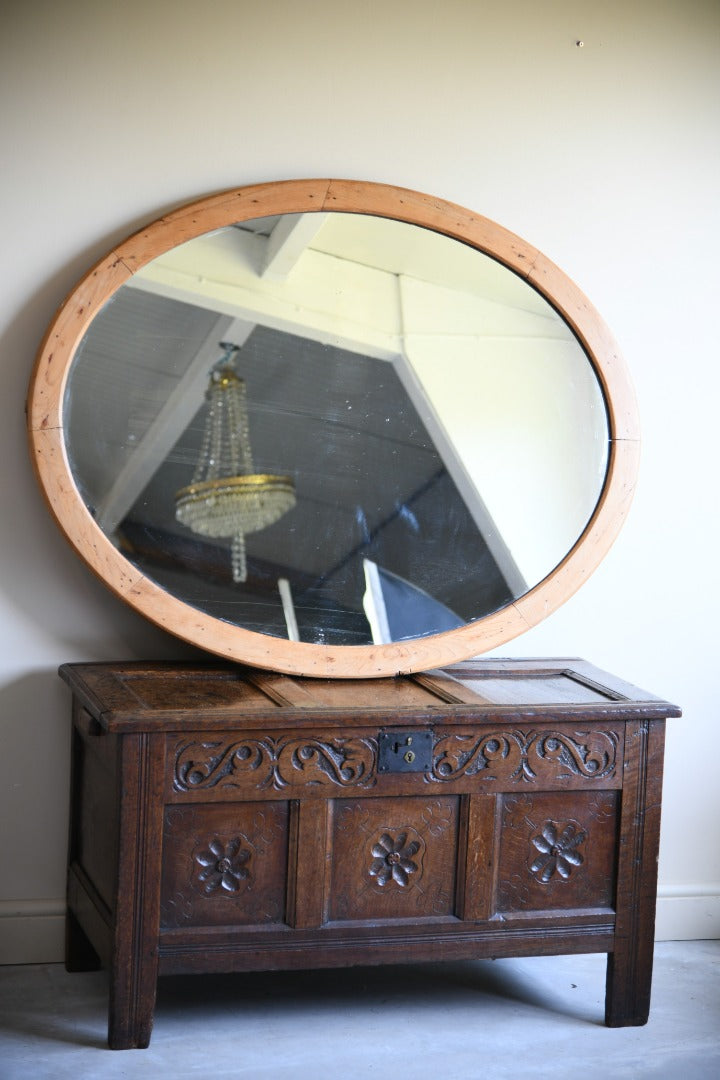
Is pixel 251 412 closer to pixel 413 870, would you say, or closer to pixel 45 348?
pixel 45 348

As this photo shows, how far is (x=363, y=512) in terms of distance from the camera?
281 centimetres

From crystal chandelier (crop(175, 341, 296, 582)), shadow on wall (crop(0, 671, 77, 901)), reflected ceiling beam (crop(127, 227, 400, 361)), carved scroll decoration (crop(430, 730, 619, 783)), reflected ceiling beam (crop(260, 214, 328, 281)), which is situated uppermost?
reflected ceiling beam (crop(260, 214, 328, 281))

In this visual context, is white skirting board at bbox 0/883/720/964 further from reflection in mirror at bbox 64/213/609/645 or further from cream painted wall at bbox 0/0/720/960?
reflection in mirror at bbox 64/213/609/645

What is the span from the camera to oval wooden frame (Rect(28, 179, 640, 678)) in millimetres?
2650

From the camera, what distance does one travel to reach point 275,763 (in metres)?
2.44

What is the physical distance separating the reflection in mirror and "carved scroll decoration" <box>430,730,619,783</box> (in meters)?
0.37

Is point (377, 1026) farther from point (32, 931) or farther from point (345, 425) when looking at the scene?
point (345, 425)

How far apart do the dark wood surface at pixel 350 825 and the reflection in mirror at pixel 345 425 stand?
9.4 inches

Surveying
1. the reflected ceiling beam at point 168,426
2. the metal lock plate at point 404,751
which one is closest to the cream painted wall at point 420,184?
the reflected ceiling beam at point 168,426

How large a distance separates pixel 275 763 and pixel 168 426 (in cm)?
81

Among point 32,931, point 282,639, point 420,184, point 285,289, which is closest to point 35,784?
point 32,931

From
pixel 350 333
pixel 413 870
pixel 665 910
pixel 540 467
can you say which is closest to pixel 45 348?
pixel 350 333

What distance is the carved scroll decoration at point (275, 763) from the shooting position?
2398mm


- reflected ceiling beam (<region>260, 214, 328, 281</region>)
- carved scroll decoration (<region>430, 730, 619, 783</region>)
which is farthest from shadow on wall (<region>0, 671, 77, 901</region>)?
reflected ceiling beam (<region>260, 214, 328, 281</region>)
